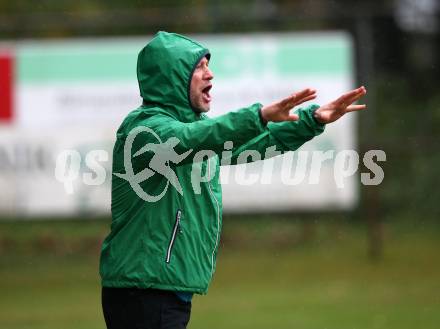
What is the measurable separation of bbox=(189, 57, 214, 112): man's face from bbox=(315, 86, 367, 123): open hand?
Answer: 53 cm

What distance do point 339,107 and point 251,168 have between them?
844 centimetres

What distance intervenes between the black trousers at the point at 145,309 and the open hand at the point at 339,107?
1.09 meters

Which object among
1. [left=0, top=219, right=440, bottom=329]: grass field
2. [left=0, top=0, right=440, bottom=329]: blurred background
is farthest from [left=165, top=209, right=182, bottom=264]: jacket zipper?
[left=0, top=0, right=440, bottom=329]: blurred background

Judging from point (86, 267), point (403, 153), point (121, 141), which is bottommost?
point (86, 267)

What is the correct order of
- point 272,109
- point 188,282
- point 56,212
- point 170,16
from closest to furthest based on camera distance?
point 272,109
point 188,282
point 56,212
point 170,16

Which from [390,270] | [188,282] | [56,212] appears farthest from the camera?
[56,212]

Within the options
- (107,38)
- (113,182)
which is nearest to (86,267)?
(107,38)

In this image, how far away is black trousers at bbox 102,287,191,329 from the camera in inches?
192

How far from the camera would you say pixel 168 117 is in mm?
4945

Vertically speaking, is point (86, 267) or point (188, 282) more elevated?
point (188, 282)

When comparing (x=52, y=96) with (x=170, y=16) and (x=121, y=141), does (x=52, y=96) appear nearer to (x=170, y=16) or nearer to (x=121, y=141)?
(x=170, y=16)

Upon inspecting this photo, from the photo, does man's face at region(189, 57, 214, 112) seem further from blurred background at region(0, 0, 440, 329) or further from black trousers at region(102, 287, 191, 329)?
blurred background at region(0, 0, 440, 329)

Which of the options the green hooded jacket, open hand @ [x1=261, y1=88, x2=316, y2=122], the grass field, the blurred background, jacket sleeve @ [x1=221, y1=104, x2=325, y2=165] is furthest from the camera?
the blurred background

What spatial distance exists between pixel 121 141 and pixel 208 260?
0.68 metres
